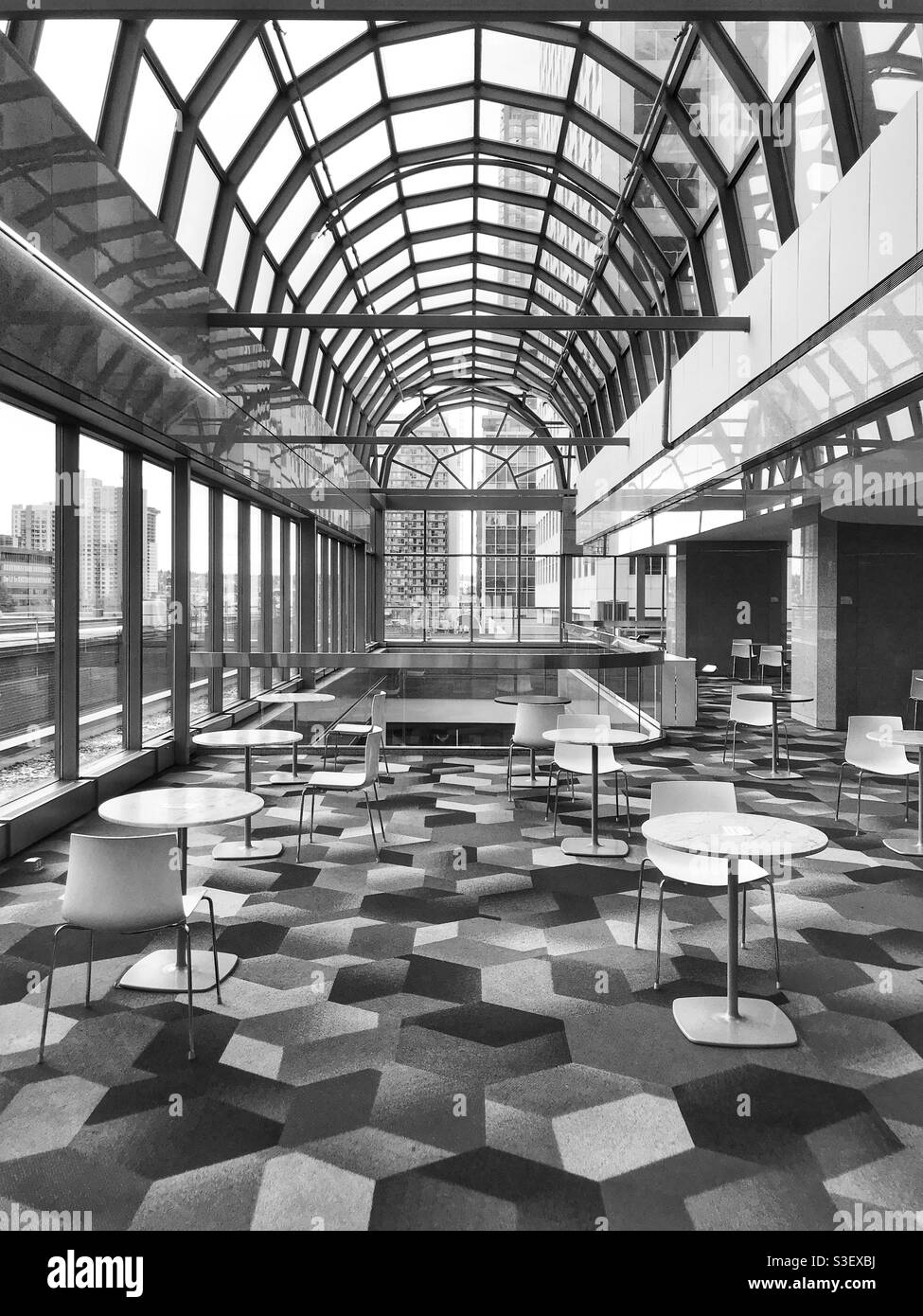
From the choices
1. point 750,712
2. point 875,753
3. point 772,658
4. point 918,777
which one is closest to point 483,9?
point 918,777

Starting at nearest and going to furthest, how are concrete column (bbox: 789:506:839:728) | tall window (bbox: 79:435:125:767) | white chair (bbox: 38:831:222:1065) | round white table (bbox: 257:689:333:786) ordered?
white chair (bbox: 38:831:222:1065), tall window (bbox: 79:435:125:767), round white table (bbox: 257:689:333:786), concrete column (bbox: 789:506:839:728)

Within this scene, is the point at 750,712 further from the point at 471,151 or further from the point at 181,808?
the point at 471,151

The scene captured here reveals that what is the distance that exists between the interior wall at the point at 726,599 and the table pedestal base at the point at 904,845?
451 inches

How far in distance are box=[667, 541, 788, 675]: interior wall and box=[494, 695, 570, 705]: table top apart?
8.92m

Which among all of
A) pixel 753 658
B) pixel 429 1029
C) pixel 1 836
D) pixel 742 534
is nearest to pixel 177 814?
pixel 429 1029

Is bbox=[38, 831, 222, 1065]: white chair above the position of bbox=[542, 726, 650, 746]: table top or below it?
below

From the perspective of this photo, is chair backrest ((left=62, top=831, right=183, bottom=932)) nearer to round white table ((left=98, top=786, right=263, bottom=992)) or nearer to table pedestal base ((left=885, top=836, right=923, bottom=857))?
round white table ((left=98, top=786, right=263, bottom=992))

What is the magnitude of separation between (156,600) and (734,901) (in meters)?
7.14

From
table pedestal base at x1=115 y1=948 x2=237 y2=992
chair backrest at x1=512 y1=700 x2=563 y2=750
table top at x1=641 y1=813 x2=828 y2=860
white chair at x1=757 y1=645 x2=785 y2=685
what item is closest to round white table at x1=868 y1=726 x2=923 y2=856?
chair backrest at x1=512 y1=700 x2=563 y2=750

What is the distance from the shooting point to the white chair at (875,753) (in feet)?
23.0

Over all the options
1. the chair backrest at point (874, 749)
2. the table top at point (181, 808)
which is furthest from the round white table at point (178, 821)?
the chair backrest at point (874, 749)

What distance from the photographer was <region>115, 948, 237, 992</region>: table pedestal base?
404cm
